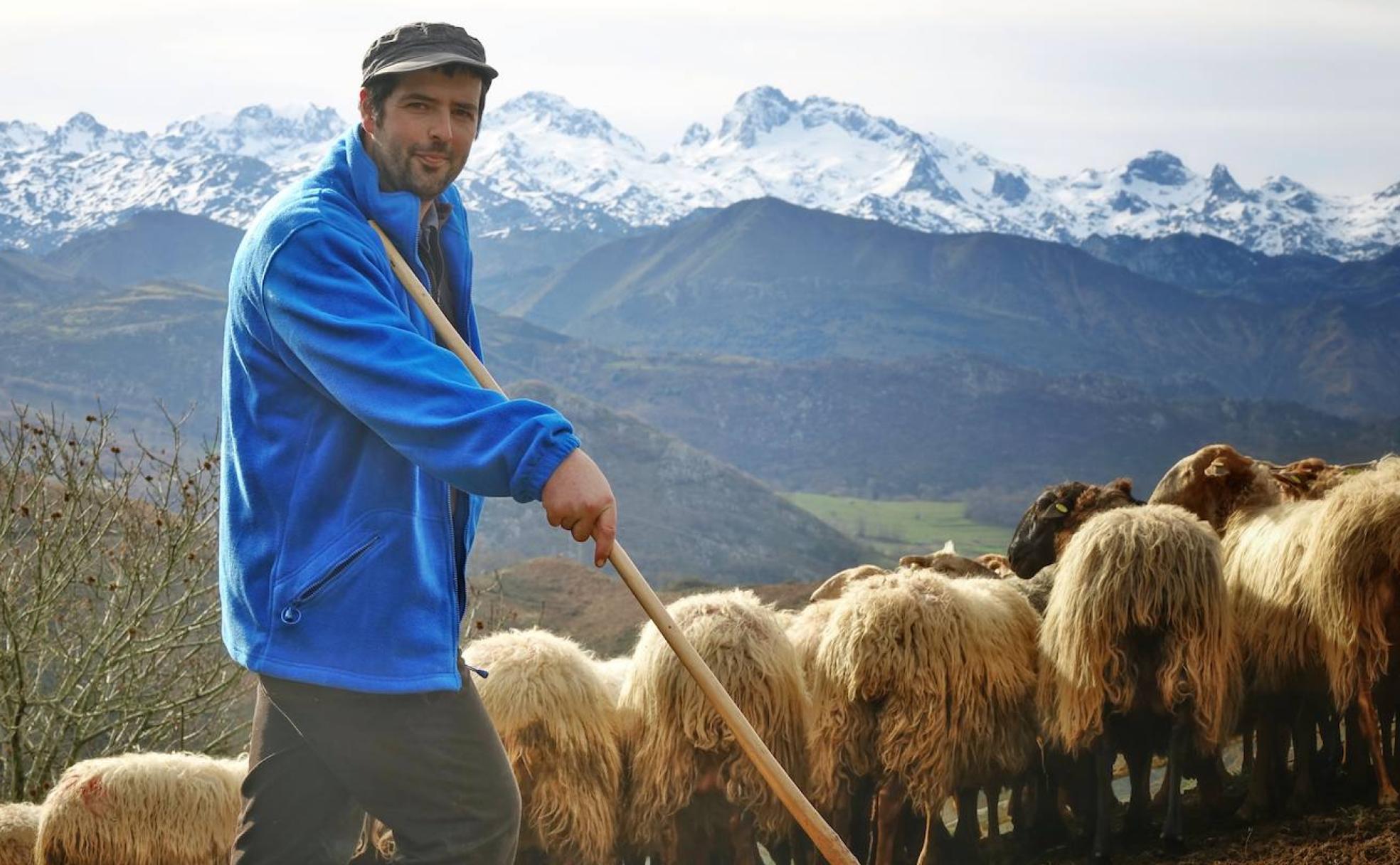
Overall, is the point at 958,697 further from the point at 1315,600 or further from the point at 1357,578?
the point at 1357,578

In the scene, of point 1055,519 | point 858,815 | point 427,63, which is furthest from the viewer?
point 1055,519

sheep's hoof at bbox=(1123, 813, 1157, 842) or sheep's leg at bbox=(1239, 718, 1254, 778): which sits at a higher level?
sheep's hoof at bbox=(1123, 813, 1157, 842)

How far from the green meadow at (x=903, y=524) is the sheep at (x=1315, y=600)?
7291cm

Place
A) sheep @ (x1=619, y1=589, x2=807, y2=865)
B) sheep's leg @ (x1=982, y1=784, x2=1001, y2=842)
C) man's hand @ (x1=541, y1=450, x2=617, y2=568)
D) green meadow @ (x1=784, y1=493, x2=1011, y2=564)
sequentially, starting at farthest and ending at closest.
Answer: green meadow @ (x1=784, y1=493, x2=1011, y2=564) < sheep's leg @ (x1=982, y1=784, x2=1001, y2=842) < sheep @ (x1=619, y1=589, x2=807, y2=865) < man's hand @ (x1=541, y1=450, x2=617, y2=568)

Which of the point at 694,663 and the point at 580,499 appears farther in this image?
the point at 694,663

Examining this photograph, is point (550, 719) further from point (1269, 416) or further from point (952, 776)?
point (1269, 416)

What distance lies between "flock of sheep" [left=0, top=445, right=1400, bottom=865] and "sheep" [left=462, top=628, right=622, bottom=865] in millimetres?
11

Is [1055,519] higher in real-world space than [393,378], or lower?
lower

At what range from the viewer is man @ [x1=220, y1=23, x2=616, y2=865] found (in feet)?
9.65

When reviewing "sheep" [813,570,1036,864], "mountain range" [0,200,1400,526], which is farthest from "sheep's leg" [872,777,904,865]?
"mountain range" [0,200,1400,526]

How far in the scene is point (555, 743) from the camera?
6766 millimetres

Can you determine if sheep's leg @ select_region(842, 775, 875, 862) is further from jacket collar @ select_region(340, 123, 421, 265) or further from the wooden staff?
jacket collar @ select_region(340, 123, 421, 265)

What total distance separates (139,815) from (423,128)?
3.94 meters

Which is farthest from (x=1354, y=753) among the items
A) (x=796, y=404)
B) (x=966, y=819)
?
(x=796, y=404)
